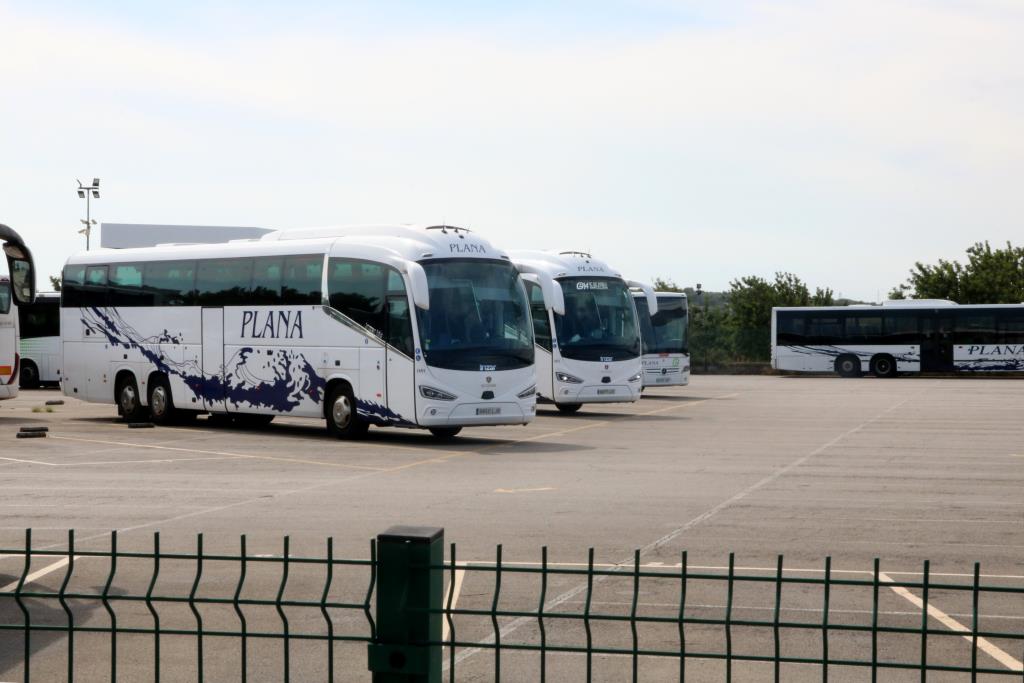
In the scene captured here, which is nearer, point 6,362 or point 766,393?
point 6,362

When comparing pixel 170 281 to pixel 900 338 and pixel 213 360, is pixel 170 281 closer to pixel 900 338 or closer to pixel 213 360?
pixel 213 360

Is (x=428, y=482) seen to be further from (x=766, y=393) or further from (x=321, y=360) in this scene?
(x=766, y=393)

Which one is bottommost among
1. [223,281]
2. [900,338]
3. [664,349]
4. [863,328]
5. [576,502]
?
[576,502]

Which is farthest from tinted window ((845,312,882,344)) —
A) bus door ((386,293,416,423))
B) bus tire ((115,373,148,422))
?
bus door ((386,293,416,423))

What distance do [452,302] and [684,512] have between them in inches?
375

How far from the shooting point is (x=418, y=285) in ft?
72.0

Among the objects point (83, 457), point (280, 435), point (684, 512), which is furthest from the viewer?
point (280, 435)

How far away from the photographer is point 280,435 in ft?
83.6

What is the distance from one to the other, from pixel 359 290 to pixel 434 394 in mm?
2442

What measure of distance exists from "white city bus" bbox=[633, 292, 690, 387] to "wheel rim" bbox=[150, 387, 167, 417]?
17.2m

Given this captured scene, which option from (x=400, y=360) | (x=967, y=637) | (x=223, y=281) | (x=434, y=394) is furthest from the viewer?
(x=223, y=281)

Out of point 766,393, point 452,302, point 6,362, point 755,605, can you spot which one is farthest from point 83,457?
point 766,393

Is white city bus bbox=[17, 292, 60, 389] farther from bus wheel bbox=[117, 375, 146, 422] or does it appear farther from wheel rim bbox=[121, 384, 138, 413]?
wheel rim bbox=[121, 384, 138, 413]

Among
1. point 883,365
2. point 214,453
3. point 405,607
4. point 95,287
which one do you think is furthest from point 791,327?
point 405,607
